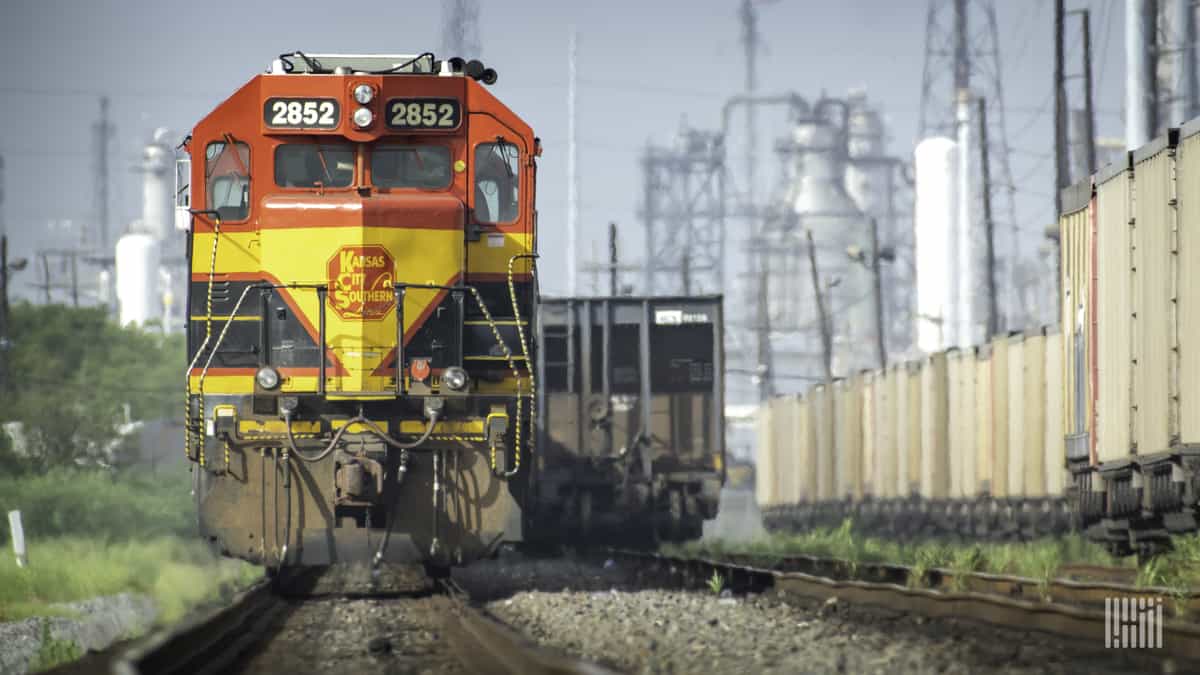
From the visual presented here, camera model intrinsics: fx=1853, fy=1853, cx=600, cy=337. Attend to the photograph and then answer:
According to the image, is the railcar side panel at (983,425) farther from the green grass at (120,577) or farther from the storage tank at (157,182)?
the storage tank at (157,182)

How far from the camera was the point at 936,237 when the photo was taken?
83.0m

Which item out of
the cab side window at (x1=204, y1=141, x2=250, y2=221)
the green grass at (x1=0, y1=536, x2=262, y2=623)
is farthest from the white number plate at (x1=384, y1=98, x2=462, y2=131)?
the green grass at (x1=0, y1=536, x2=262, y2=623)

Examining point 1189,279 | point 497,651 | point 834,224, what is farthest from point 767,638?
point 834,224

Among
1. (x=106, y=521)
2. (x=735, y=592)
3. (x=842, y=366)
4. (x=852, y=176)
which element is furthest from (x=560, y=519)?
(x=852, y=176)

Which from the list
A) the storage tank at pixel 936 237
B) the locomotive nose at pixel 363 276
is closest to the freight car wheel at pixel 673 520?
the locomotive nose at pixel 363 276

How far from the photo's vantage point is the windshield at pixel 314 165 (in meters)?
16.0

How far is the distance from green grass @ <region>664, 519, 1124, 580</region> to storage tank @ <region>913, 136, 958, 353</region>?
51.0 meters

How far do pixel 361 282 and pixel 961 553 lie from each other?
787 cm

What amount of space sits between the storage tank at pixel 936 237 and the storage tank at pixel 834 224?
147ft

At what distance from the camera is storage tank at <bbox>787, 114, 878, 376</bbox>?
13362 cm

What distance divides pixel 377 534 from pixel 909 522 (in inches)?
738

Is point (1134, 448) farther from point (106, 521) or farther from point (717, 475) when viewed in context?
point (106, 521)

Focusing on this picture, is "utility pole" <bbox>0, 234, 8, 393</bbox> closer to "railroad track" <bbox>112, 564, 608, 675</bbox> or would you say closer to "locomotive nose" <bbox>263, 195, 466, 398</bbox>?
"locomotive nose" <bbox>263, 195, 466, 398</bbox>

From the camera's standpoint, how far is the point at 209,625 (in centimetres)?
1131
